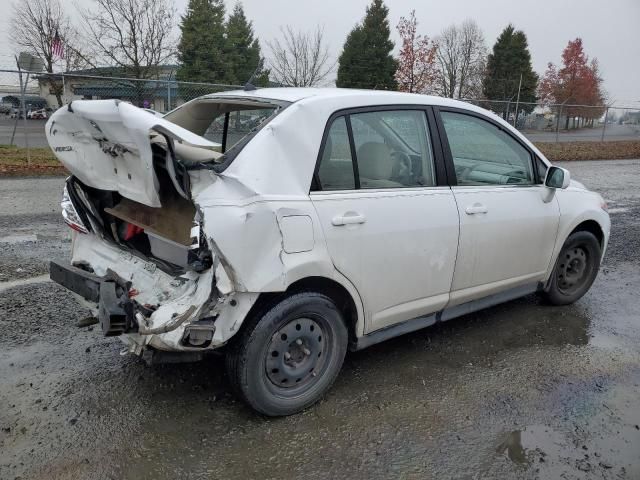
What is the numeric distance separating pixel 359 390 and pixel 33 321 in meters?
2.57

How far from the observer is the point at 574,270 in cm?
469

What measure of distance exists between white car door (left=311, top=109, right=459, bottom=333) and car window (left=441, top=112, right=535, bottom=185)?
236 millimetres

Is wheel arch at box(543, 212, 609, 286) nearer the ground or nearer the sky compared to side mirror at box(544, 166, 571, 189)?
nearer the ground

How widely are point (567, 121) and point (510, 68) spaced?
2053cm

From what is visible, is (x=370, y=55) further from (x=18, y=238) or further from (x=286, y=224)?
(x=286, y=224)

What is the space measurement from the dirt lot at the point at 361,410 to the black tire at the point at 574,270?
257 millimetres

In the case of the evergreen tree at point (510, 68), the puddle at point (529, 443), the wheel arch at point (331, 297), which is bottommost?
the puddle at point (529, 443)

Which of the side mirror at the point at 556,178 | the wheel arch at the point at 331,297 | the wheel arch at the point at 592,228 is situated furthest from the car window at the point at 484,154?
the wheel arch at the point at 331,297

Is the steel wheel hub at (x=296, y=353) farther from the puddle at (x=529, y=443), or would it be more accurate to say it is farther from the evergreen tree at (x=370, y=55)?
the evergreen tree at (x=370, y=55)

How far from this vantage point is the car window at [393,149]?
10.3ft

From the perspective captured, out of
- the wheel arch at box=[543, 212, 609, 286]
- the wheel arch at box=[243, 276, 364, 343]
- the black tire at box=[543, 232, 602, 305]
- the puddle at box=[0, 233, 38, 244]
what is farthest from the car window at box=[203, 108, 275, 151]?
the puddle at box=[0, 233, 38, 244]

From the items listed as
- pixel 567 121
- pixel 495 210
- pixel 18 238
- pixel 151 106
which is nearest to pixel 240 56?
pixel 151 106

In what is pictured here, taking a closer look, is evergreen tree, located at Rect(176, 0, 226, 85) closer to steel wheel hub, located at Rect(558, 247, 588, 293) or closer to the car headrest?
steel wheel hub, located at Rect(558, 247, 588, 293)

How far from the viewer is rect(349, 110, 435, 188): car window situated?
314 cm
